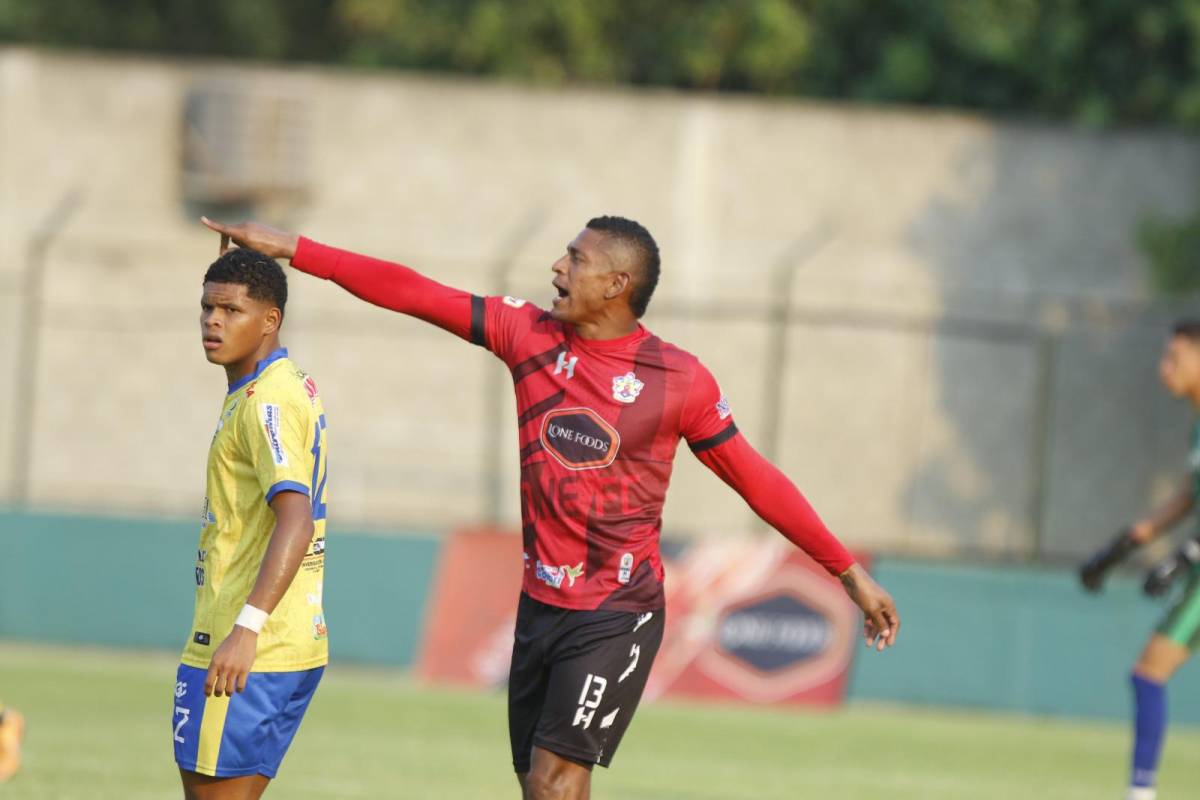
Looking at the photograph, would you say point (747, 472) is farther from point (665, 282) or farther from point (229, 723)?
point (665, 282)

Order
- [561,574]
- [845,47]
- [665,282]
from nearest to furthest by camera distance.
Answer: [561,574] < [665,282] < [845,47]

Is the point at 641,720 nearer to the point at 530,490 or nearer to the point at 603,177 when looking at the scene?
the point at 530,490

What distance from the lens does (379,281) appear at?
652 centimetres

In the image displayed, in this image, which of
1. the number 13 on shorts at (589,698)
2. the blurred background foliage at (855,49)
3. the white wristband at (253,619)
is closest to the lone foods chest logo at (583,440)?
the number 13 on shorts at (589,698)

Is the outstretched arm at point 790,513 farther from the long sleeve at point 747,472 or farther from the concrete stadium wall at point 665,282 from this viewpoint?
the concrete stadium wall at point 665,282

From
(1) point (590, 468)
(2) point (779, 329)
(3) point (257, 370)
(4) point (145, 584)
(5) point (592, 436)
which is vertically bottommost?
(4) point (145, 584)

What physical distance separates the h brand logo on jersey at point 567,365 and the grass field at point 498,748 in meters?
3.86

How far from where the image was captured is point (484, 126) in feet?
76.5

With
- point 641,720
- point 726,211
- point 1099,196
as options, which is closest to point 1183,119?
point 1099,196

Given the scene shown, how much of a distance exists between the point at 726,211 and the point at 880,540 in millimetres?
4382

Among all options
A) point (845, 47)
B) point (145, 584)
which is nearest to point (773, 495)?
point (145, 584)

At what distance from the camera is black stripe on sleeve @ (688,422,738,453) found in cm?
671

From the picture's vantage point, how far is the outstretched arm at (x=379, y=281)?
6.29 meters

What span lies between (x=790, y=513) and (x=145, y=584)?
35.4 feet
